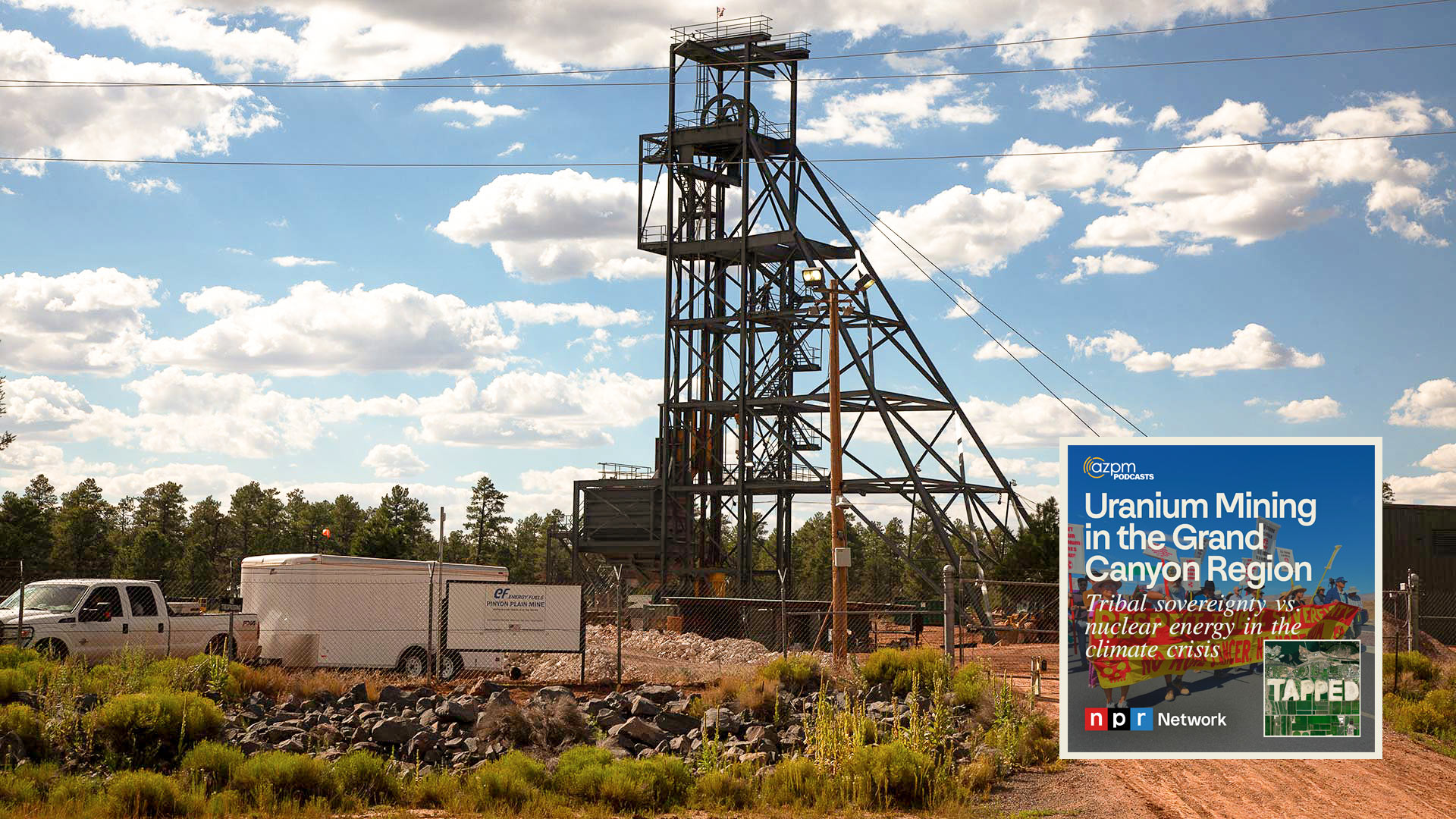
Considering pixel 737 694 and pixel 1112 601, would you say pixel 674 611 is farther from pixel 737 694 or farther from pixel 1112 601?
pixel 1112 601

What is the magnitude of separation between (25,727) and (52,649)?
25.6 feet

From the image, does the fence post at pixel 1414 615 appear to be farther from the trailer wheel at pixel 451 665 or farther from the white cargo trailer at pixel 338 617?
the trailer wheel at pixel 451 665

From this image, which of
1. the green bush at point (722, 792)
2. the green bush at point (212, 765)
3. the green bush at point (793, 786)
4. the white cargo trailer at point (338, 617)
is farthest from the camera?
the white cargo trailer at point (338, 617)

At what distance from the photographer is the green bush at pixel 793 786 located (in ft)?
40.8

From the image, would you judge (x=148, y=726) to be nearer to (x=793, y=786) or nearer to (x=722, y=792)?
(x=722, y=792)

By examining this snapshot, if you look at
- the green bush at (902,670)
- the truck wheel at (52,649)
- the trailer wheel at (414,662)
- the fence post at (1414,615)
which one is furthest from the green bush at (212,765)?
the fence post at (1414,615)

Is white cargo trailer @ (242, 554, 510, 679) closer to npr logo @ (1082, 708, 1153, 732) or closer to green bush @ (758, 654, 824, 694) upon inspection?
green bush @ (758, 654, 824, 694)

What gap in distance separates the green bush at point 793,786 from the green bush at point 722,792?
17cm

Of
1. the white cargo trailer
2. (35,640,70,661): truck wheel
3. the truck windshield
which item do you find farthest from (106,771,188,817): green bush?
the truck windshield

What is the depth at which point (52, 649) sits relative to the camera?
2058cm

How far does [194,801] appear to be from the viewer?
1183 centimetres

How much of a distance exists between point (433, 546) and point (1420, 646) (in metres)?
87.0

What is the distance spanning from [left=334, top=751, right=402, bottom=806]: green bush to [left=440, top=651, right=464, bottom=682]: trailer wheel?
942 centimetres

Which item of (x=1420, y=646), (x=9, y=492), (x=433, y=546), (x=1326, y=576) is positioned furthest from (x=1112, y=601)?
(x=433, y=546)
